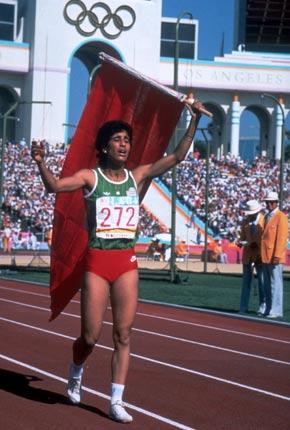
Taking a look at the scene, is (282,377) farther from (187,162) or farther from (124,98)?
(187,162)

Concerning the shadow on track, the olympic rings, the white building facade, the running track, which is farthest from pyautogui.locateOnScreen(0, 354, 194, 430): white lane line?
the olympic rings

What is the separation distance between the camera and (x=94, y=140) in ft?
29.3

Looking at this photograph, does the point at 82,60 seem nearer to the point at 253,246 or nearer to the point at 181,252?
the point at 181,252

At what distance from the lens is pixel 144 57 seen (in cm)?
7112

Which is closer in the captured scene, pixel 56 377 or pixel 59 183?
pixel 59 183

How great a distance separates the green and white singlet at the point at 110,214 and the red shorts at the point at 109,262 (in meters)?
0.05

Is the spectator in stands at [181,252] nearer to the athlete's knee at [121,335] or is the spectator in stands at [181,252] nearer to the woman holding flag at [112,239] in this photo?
the woman holding flag at [112,239]

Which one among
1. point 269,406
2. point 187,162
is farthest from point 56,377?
point 187,162

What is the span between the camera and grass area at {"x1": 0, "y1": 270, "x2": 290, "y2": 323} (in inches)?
813

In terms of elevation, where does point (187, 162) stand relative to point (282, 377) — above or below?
above

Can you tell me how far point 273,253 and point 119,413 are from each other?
32.6 ft

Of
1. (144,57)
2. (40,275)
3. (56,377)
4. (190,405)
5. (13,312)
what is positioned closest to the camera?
(190,405)

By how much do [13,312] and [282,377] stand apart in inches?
292

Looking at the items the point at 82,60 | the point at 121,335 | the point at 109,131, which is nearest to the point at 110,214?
the point at 109,131
